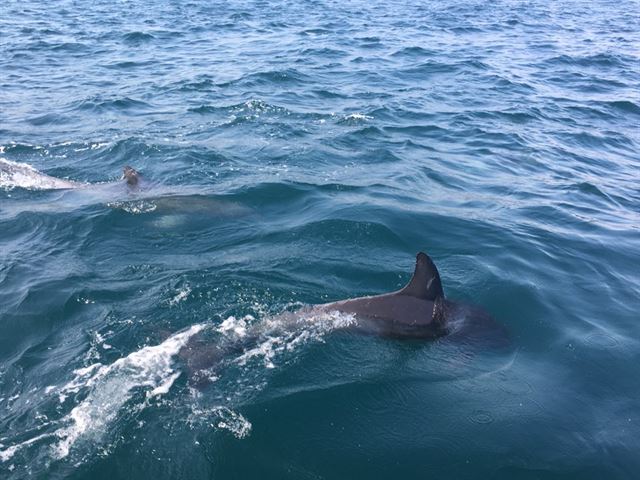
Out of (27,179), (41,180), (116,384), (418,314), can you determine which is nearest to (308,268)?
(418,314)

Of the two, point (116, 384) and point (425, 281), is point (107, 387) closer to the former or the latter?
point (116, 384)

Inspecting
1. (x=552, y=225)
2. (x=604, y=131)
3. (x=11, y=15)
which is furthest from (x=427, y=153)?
(x=11, y=15)

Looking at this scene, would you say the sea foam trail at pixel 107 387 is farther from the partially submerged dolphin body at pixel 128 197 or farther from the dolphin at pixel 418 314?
the partially submerged dolphin body at pixel 128 197

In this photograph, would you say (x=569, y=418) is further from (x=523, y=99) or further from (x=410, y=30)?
(x=410, y=30)

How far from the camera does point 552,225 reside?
41.5 feet

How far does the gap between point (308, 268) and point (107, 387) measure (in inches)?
162

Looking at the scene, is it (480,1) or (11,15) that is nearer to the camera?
(11,15)

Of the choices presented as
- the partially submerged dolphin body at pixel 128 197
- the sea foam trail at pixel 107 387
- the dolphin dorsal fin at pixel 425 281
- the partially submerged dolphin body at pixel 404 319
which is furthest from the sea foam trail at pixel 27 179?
the dolphin dorsal fin at pixel 425 281

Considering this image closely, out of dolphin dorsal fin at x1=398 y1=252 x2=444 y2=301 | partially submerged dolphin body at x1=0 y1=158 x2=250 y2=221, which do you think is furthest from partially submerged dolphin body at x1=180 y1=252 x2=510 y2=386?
Answer: partially submerged dolphin body at x1=0 y1=158 x2=250 y2=221

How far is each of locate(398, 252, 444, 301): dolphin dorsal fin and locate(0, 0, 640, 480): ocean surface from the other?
2.54 feet

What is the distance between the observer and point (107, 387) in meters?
6.99

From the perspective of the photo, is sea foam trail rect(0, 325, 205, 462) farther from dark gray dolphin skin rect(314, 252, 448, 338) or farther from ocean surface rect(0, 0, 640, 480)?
dark gray dolphin skin rect(314, 252, 448, 338)

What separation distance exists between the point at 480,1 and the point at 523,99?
95.5 ft

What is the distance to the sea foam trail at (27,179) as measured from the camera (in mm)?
13398
